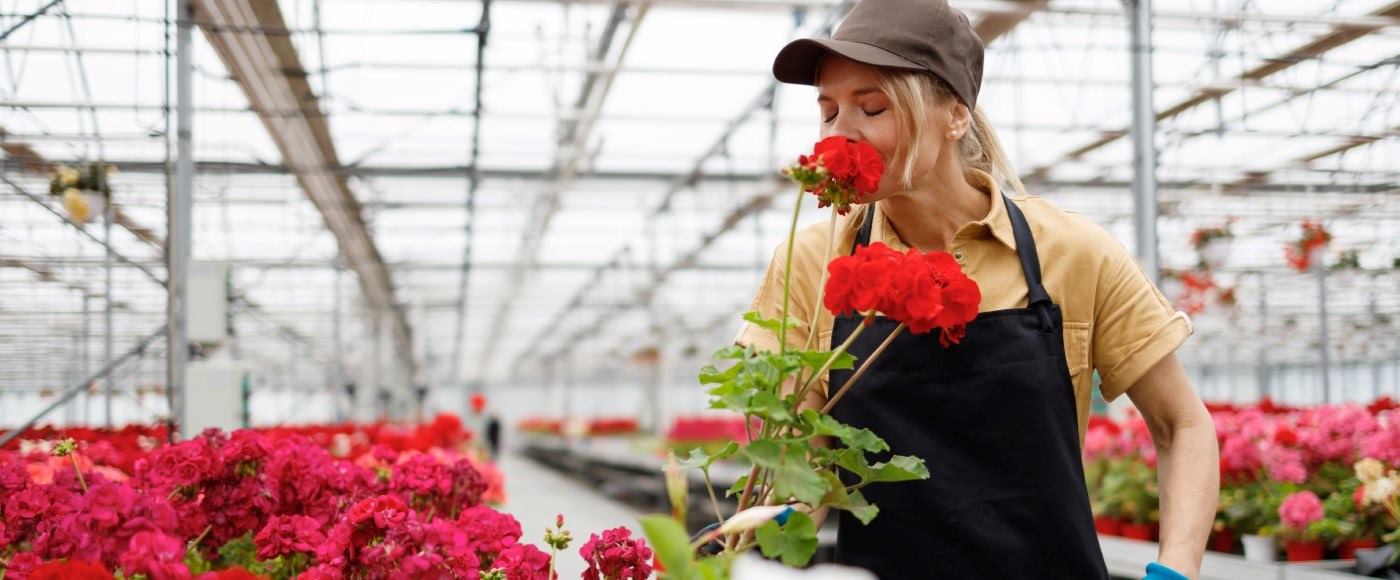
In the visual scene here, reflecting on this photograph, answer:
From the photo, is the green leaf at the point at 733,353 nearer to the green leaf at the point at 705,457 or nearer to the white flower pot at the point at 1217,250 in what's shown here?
the green leaf at the point at 705,457

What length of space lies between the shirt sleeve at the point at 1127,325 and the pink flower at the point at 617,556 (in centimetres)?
52

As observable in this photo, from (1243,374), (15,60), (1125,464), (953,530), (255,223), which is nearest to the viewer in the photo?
(953,530)

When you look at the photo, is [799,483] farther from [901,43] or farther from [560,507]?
[560,507]

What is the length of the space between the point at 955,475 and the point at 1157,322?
26 centimetres

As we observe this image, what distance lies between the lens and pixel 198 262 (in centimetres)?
424

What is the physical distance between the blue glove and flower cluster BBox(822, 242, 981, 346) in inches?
12.5

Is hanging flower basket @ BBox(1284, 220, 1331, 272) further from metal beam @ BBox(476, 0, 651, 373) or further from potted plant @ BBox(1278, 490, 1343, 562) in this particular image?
potted plant @ BBox(1278, 490, 1343, 562)

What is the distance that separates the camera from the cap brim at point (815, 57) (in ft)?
3.53

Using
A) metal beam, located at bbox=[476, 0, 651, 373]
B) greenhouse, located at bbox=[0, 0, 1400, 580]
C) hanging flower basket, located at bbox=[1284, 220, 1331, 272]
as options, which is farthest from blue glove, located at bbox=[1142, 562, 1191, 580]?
hanging flower basket, located at bbox=[1284, 220, 1331, 272]

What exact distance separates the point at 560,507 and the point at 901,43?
1195 centimetres

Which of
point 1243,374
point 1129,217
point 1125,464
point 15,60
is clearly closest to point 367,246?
point 15,60

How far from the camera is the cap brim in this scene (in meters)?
1.08

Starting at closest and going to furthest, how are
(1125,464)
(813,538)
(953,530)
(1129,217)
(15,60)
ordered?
(813,538) < (953,530) < (1125,464) < (15,60) < (1129,217)

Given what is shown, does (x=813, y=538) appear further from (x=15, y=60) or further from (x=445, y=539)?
(x=15, y=60)
